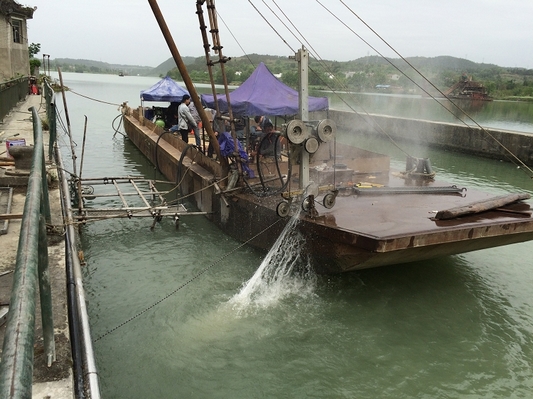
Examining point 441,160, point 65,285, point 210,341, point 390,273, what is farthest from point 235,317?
→ point 441,160

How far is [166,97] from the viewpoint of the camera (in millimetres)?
16031

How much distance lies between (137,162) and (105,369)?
12.2m

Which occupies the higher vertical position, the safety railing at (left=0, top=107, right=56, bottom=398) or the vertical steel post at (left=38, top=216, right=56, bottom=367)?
the safety railing at (left=0, top=107, right=56, bottom=398)

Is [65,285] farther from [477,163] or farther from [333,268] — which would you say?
[477,163]

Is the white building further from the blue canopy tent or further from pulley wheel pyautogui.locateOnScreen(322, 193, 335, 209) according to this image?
pulley wheel pyautogui.locateOnScreen(322, 193, 335, 209)

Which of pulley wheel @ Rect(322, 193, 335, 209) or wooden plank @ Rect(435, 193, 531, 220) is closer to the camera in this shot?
wooden plank @ Rect(435, 193, 531, 220)

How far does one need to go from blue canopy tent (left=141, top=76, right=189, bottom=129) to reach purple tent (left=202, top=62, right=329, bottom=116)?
6.64m

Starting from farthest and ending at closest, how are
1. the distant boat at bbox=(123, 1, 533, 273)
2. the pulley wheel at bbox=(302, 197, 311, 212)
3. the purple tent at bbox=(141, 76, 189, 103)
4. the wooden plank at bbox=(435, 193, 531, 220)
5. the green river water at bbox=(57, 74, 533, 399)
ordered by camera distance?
the purple tent at bbox=(141, 76, 189, 103)
the pulley wheel at bbox=(302, 197, 311, 212)
the wooden plank at bbox=(435, 193, 531, 220)
the distant boat at bbox=(123, 1, 533, 273)
the green river water at bbox=(57, 74, 533, 399)

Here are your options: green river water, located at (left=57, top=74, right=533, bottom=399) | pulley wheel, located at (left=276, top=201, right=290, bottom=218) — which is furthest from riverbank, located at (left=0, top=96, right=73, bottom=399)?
pulley wheel, located at (left=276, top=201, right=290, bottom=218)

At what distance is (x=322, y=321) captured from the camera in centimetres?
563

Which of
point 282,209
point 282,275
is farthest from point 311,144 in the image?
point 282,275

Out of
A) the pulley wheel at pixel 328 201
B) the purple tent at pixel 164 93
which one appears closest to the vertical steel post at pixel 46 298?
the pulley wheel at pixel 328 201

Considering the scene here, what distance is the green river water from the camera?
4.59 m

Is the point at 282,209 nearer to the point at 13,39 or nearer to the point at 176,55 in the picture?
the point at 176,55
